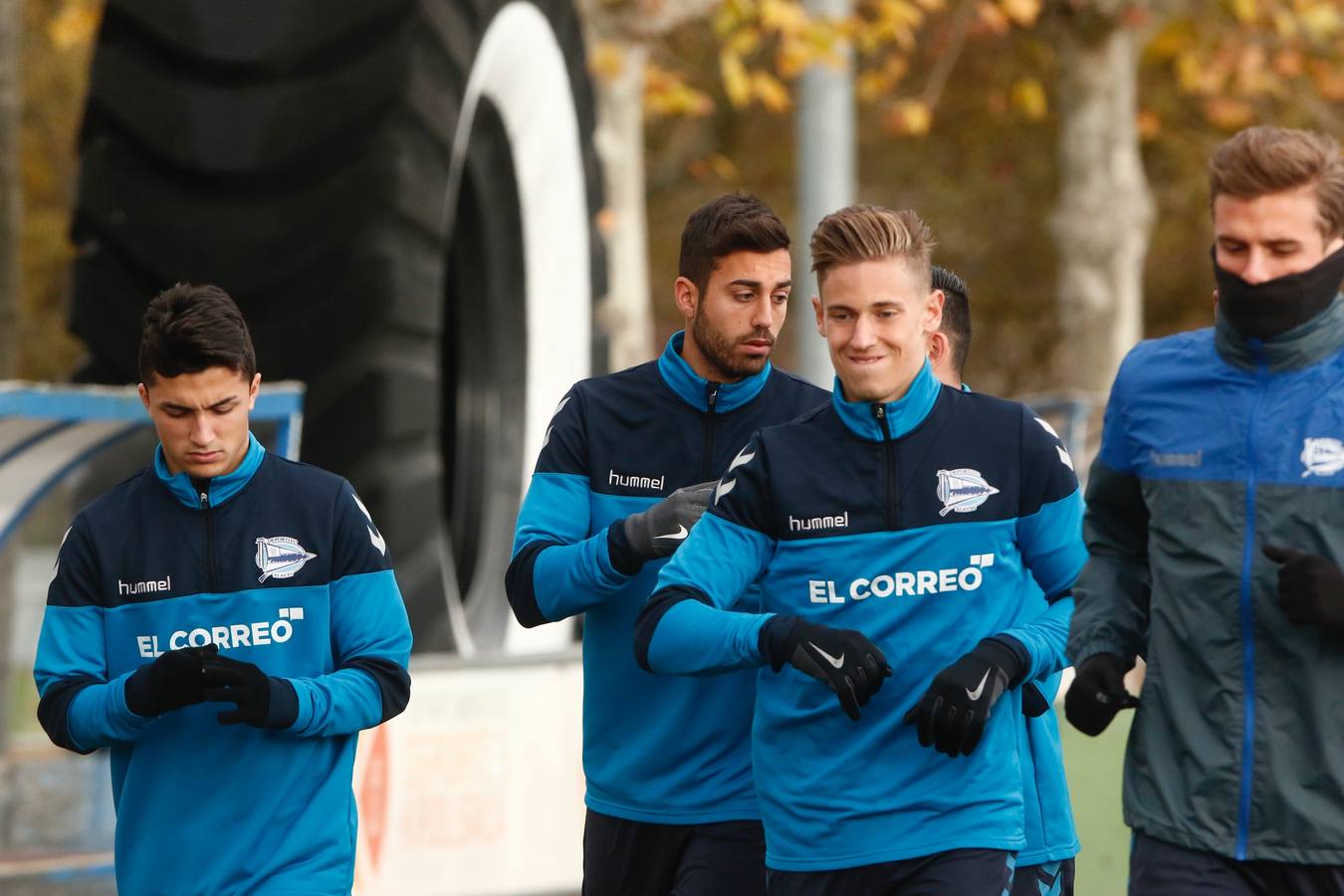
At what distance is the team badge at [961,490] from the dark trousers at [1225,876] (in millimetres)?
697

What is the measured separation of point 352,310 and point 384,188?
33 cm

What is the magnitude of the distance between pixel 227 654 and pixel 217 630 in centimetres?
5

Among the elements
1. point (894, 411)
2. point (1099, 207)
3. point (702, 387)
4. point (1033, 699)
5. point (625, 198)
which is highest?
point (1099, 207)

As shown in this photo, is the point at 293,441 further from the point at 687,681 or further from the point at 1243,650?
the point at 1243,650

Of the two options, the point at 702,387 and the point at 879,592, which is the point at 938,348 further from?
the point at 879,592

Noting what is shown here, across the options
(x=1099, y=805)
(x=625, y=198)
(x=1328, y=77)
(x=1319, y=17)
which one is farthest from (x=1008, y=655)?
(x=1328, y=77)

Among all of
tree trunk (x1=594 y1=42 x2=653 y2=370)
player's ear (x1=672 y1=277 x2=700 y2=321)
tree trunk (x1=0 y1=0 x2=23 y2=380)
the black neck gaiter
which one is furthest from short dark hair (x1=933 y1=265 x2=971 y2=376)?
tree trunk (x1=594 y1=42 x2=653 y2=370)

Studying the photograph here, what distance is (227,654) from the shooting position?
180 inches

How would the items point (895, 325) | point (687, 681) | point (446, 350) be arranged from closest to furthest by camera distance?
point (895, 325) → point (687, 681) → point (446, 350)

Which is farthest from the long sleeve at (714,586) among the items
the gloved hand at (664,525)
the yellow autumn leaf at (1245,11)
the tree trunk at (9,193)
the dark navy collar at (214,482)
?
the yellow autumn leaf at (1245,11)

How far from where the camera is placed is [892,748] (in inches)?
173

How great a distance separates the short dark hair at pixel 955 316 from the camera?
5.52m

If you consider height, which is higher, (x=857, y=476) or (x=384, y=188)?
(x=384, y=188)

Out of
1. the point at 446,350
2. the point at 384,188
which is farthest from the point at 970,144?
the point at 384,188
